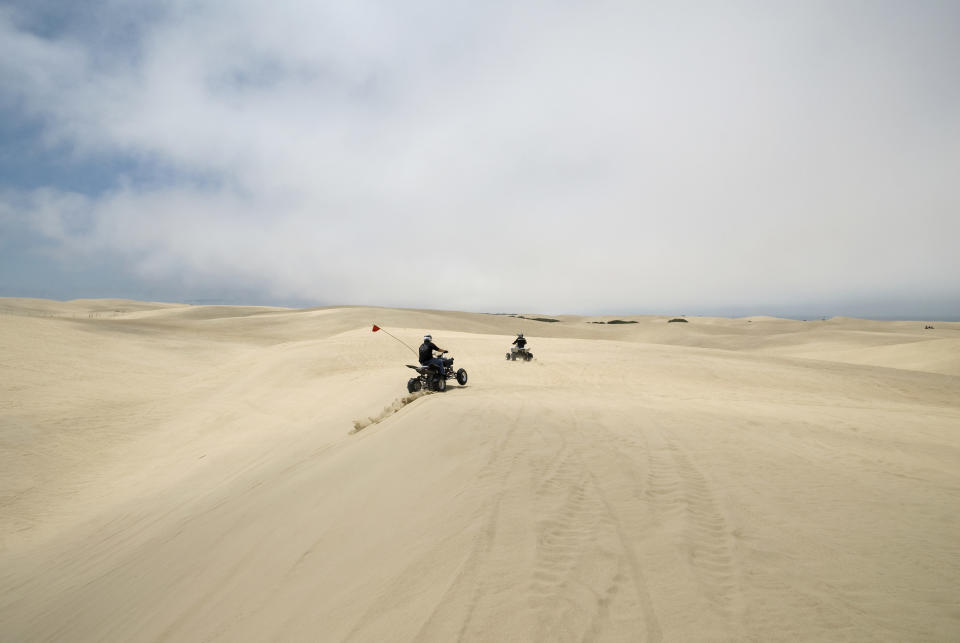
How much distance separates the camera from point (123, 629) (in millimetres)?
4414

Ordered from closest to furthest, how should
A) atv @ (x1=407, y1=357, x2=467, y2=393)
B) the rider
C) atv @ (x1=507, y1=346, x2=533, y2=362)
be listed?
the rider → atv @ (x1=407, y1=357, x2=467, y2=393) → atv @ (x1=507, y1=346, x2=533, y2=362)

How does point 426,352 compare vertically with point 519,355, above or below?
above

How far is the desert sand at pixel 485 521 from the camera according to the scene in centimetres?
299

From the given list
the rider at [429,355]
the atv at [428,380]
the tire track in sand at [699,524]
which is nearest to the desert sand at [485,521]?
the tire track in sand at [699,524]

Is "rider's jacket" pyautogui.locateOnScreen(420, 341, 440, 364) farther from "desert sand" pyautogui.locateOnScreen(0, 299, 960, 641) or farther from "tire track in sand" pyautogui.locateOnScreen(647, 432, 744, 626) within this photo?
"tire track in sand" pyautogui.locateOnScreen(647, 432, 744, 626)

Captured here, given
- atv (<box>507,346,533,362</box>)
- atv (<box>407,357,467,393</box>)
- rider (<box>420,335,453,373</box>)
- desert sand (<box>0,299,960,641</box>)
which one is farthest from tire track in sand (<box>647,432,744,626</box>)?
atv (<box>507,346,533,362</box>)

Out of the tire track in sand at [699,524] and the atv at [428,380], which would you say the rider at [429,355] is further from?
the tire track in sand at [699,524]

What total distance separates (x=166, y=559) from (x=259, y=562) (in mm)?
2084

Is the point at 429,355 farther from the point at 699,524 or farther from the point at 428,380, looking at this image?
the point at 699,524

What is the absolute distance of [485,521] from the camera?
4.01m

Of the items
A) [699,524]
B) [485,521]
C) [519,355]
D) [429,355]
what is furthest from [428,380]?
[519,355]

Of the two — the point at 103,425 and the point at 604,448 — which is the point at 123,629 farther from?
the point at 103,425

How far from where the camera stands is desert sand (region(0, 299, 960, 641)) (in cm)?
299

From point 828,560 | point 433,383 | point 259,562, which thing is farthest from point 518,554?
point 433,383
